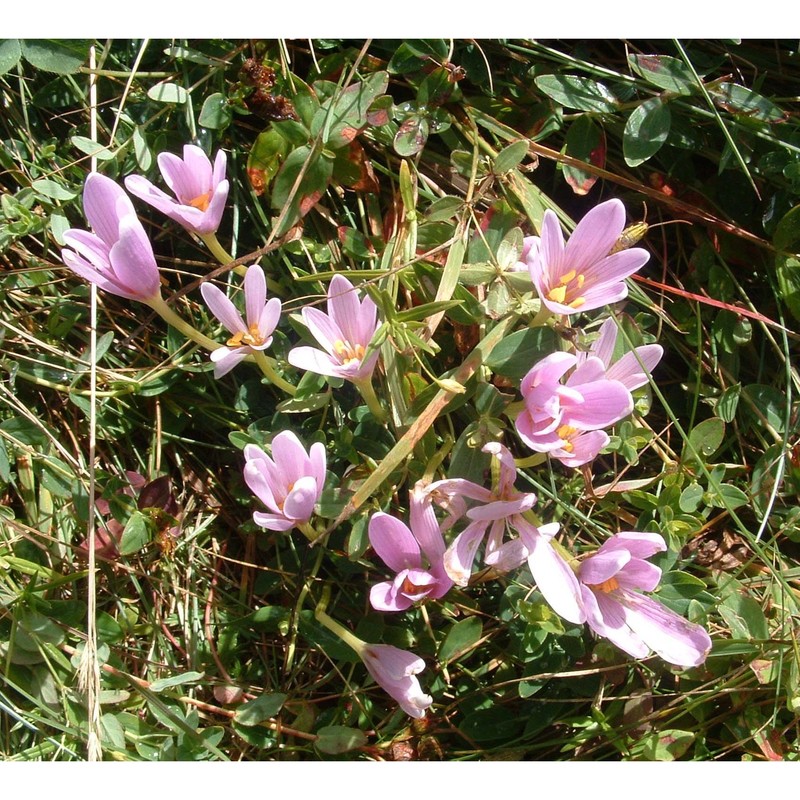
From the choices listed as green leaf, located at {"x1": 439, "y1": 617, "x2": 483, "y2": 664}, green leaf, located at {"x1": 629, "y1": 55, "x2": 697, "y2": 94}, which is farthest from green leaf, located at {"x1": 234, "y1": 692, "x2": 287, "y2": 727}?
green leaf, located at {"x1": 629, "y1": 55, "x2": 697, "y2": 94}

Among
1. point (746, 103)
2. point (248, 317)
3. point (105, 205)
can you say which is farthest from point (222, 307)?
point (746, 103)

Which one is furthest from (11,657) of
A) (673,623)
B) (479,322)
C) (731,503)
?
(731,503)

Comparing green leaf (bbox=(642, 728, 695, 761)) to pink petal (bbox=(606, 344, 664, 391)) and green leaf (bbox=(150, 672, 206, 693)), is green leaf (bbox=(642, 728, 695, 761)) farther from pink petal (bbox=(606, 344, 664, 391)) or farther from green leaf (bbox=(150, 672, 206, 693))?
green leaf (bbox=(150, 672, 206, 693))

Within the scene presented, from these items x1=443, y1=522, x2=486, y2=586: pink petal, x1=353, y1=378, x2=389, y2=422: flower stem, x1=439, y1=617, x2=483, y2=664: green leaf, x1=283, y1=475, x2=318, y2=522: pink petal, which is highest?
x1=353, y1=378, x2=389, y2=422: flower stem

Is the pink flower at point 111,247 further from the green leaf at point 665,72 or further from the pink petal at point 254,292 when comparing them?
the green leaf at point 665,72

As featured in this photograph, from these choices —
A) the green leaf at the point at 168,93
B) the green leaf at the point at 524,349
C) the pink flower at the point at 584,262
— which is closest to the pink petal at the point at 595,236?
the pink flower at the point at 584,262
